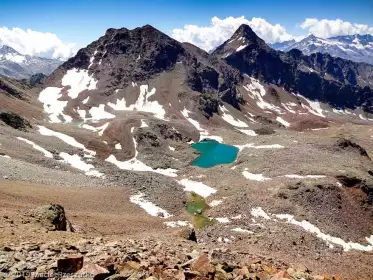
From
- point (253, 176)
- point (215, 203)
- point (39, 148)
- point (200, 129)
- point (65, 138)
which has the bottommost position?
point (215, 203)

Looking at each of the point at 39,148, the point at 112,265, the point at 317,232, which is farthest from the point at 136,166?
the point at 112,265

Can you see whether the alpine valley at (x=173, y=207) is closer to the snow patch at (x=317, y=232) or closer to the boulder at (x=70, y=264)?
the boulder at (x=70, y=264)

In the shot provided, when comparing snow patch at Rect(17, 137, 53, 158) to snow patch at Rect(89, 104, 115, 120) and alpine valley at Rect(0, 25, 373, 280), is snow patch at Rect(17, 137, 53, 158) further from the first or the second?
snow patch at Rect(89, 104, 115, 120)

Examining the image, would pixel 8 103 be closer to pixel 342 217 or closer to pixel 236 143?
pixel 236 143

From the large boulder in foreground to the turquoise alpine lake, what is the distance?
251ft

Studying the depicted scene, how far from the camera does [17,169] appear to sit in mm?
67812

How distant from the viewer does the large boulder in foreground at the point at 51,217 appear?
35.6m

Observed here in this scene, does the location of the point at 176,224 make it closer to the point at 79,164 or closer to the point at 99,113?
the point at 79,164

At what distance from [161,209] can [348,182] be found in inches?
Result: 1707

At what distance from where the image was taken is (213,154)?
13250 cm

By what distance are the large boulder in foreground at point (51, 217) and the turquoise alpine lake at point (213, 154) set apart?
76.6m

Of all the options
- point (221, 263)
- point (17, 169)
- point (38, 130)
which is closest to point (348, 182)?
point (221, 263)

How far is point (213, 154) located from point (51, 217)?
324 feet

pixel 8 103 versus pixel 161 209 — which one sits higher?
pixel 8 103
